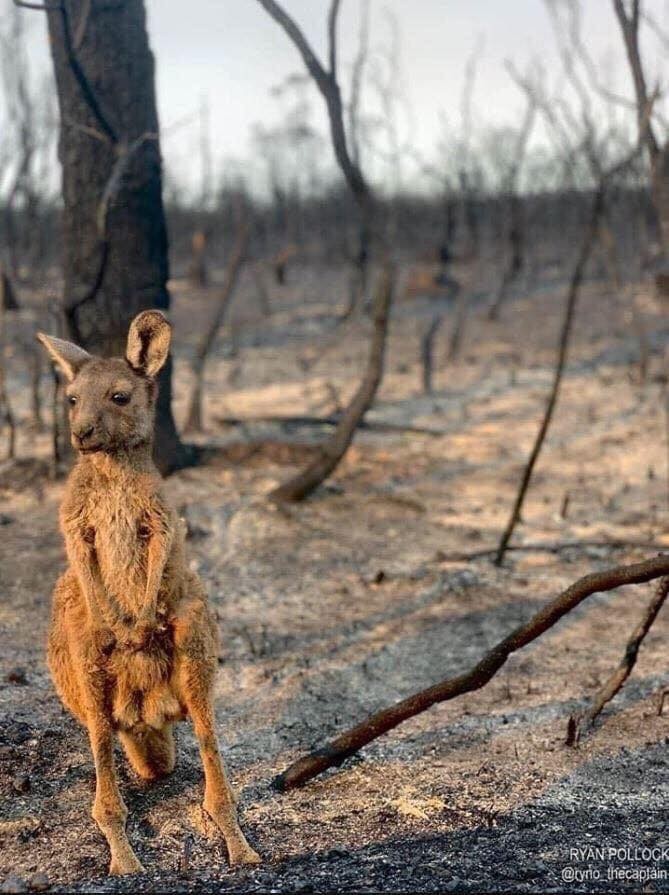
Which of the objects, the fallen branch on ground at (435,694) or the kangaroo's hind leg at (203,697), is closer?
the kangaroo's hind leg at (203,697)

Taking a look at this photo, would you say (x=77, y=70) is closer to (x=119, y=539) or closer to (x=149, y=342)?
(x=149, y=342)

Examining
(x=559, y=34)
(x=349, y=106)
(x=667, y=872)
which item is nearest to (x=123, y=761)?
(x=667, y=872)

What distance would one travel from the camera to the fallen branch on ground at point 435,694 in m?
3.83

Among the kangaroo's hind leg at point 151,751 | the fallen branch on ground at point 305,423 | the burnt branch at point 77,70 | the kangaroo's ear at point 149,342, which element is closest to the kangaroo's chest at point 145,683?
the kangaroo's hind leg at point 151,751

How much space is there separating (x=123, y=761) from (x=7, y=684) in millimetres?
955

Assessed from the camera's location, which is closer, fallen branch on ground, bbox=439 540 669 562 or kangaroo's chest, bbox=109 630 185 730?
kangaroo's chest, bbox=109 630 185 730

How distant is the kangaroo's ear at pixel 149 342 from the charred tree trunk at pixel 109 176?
3704 mm

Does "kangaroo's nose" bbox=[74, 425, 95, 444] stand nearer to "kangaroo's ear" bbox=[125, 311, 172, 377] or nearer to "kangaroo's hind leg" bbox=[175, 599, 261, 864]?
"kangaroo's ear" bbox=[125, 311, 172, 377]

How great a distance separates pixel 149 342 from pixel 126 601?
2.97 feet

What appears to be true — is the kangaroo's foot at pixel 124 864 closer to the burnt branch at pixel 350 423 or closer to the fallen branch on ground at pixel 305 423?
the burnt branch at pixel 350 423

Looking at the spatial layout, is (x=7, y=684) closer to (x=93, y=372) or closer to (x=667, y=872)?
(x=93, y=372)

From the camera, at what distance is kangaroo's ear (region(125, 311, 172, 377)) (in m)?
3.65

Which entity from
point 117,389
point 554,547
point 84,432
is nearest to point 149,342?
point 117,389

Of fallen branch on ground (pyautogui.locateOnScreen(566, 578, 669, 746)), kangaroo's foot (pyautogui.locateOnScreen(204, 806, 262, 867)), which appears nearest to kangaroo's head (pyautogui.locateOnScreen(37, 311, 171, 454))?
kangaroo's foot (pyautogui.locateOnScreen(204, 806, 262, 867))
